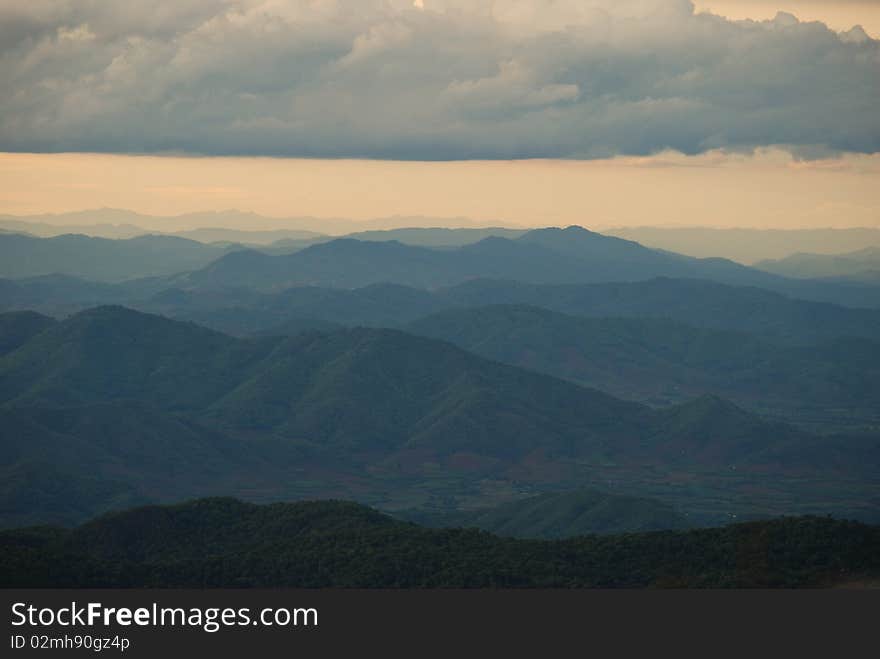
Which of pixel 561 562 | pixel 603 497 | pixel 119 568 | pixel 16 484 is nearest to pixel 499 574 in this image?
pixel 561 562

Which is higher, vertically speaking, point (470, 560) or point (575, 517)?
point (470, 560)

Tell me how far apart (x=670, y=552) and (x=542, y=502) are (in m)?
89.5

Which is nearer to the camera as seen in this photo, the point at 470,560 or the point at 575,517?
the point at 470,560

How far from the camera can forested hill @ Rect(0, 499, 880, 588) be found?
266 ft

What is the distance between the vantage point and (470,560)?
89.6m

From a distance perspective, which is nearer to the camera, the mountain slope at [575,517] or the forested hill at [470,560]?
the forested hill at [470,560]

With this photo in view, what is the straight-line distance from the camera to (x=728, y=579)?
7788 cm

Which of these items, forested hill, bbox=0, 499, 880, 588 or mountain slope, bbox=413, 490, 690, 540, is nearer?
forested hill, bbox=0, 499, 880, 588

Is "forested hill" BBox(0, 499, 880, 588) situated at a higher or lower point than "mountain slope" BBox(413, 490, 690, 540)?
higher

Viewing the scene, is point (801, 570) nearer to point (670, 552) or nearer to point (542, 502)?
point (670, 552)

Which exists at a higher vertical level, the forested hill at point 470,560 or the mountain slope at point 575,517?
the forested hill at point 470,560

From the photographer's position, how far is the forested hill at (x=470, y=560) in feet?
266

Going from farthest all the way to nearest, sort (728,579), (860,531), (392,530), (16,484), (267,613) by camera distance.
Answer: (16,484)
(392,530)
(860,531)
(728,579)
(267,613)

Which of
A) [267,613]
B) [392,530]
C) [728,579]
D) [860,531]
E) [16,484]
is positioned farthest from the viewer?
[16,484]
